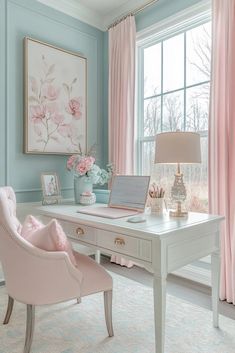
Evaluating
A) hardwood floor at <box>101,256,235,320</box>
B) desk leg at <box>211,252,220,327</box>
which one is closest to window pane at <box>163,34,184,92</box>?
desk leg at <box>211,252,220,327</box>

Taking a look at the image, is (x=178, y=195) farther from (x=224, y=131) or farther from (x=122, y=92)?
(x=122, y=92)

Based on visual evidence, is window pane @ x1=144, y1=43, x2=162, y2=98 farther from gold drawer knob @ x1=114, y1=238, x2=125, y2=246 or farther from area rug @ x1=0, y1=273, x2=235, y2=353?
area rug @ x1=0, y1=273, x2=235, y2=353

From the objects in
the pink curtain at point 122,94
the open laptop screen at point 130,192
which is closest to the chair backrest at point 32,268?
the open laptop screen at point 130,192

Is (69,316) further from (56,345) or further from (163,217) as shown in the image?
(163,217)

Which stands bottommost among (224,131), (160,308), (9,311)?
(9,311)

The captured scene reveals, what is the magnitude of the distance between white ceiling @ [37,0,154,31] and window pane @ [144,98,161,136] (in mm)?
1046

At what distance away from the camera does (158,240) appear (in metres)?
1.46

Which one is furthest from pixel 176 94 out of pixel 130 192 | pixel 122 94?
pixel 130 192

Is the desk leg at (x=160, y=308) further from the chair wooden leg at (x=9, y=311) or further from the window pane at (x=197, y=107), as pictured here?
the window pane at (x=197, y=107)

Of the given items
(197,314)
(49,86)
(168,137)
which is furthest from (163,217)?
(49,86)

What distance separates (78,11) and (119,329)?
3322mm

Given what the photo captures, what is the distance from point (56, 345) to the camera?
1.72 m

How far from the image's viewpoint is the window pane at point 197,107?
8.56 feet

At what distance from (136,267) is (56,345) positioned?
1.50 meters
